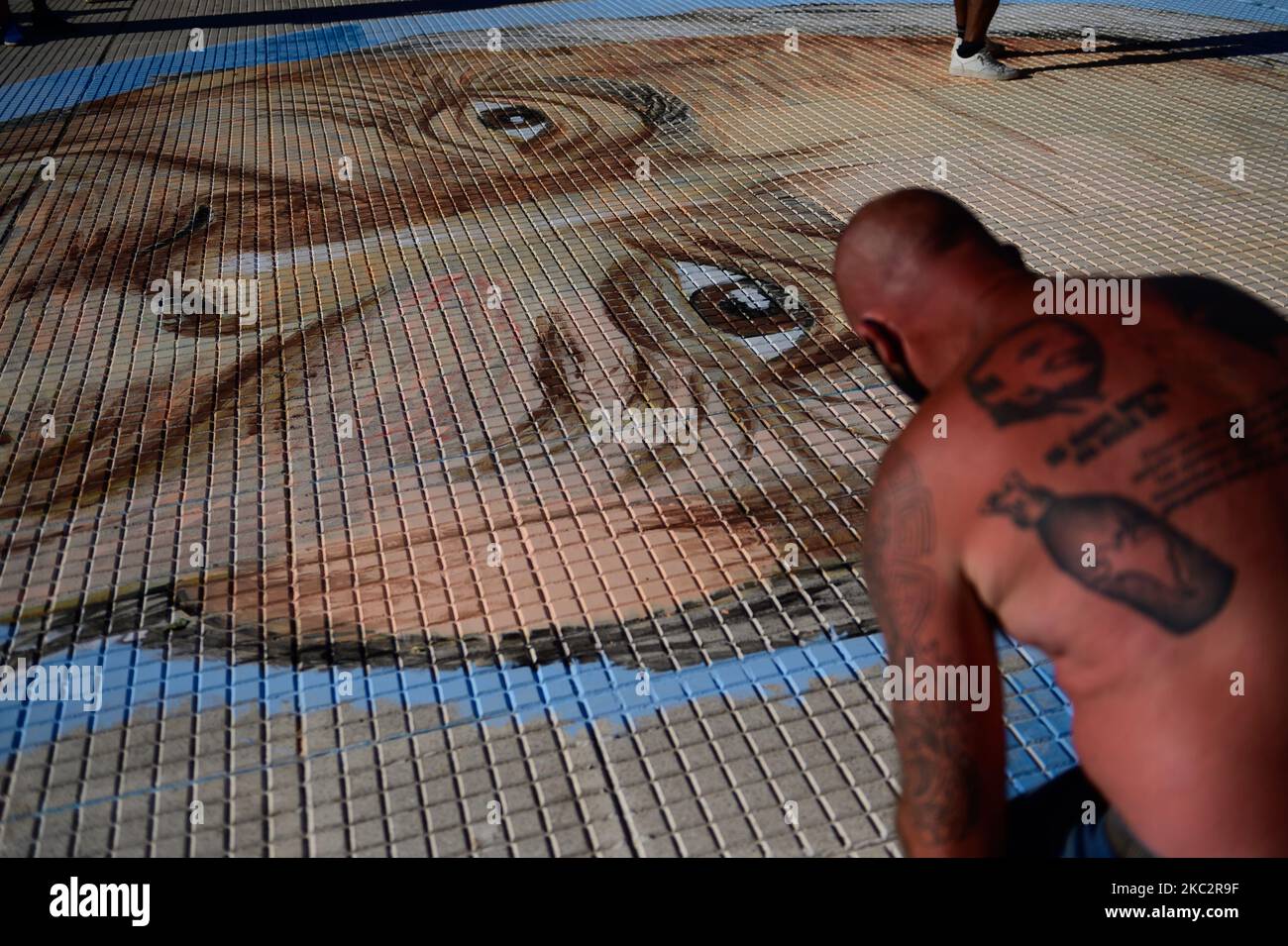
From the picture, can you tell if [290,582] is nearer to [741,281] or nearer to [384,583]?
[384,583]

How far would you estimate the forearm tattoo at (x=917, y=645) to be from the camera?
5.02 feet

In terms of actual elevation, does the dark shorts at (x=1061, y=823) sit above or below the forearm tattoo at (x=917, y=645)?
below

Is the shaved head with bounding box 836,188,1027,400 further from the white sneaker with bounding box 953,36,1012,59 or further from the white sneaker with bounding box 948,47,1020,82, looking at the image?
the white sneaker with bounding box 953,36,1012,59

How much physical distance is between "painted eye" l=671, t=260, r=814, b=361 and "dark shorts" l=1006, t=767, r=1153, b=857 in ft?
7.08

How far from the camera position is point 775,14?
8016 mm

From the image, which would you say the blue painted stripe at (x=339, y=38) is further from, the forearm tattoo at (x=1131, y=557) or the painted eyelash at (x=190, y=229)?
the forearm tattoo at (x=1131, y=557)

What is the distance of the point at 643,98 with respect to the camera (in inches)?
251

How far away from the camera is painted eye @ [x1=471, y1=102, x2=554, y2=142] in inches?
235

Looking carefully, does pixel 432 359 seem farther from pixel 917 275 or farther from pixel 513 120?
pixel 513 120

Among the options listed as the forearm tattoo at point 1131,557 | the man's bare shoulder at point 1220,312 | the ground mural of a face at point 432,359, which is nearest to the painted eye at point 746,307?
the ground mural of a face at point 432,359

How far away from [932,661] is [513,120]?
5232 mm

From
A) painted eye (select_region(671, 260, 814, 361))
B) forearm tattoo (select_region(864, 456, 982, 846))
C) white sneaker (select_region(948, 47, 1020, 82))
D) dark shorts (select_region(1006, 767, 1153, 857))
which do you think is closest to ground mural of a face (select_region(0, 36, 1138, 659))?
painted eye (select_region(671, 260, 814, 361))

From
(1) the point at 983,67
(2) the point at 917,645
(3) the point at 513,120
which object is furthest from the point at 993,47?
(2) the point at 917,645

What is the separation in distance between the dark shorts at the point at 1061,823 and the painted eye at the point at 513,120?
15.7 ft
